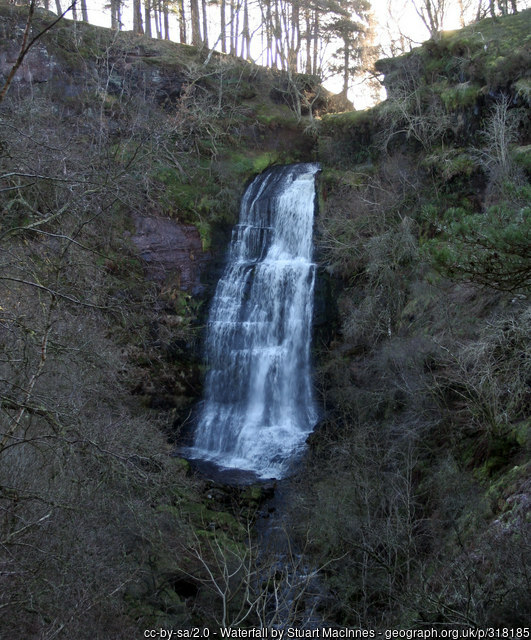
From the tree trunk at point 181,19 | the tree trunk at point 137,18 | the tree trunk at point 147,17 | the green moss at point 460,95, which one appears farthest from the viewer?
the tree trunk at point 181,19

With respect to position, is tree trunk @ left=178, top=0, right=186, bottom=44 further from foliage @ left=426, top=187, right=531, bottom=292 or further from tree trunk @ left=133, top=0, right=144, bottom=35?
foliage @ left=426, top=187, right=531, bottom=292

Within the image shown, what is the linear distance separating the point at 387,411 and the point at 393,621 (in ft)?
22.5

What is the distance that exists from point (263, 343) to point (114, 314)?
549 inches

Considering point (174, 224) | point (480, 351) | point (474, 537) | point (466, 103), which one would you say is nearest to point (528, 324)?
point (480, 351)

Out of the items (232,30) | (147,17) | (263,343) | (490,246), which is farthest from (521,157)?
(147,17)

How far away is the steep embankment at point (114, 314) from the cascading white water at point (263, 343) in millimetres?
1044

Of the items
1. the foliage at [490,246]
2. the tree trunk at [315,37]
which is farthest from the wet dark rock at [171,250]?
the foliage at [490,246]

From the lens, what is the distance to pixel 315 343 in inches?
747

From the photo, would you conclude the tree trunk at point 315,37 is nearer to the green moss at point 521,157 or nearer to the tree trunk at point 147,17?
the tree trunk at point 147,17

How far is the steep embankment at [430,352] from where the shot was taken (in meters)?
5.89

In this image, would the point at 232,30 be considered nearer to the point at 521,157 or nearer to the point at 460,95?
the point at 460,95

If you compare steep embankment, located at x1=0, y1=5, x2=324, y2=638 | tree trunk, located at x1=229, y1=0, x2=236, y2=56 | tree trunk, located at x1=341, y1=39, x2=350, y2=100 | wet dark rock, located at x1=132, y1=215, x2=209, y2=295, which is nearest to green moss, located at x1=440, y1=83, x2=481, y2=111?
steep embankment, located at x1=0, y1=5, x2=324, y2=638

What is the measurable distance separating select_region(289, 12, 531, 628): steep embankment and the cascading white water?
1120mm

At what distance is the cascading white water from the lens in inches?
692
